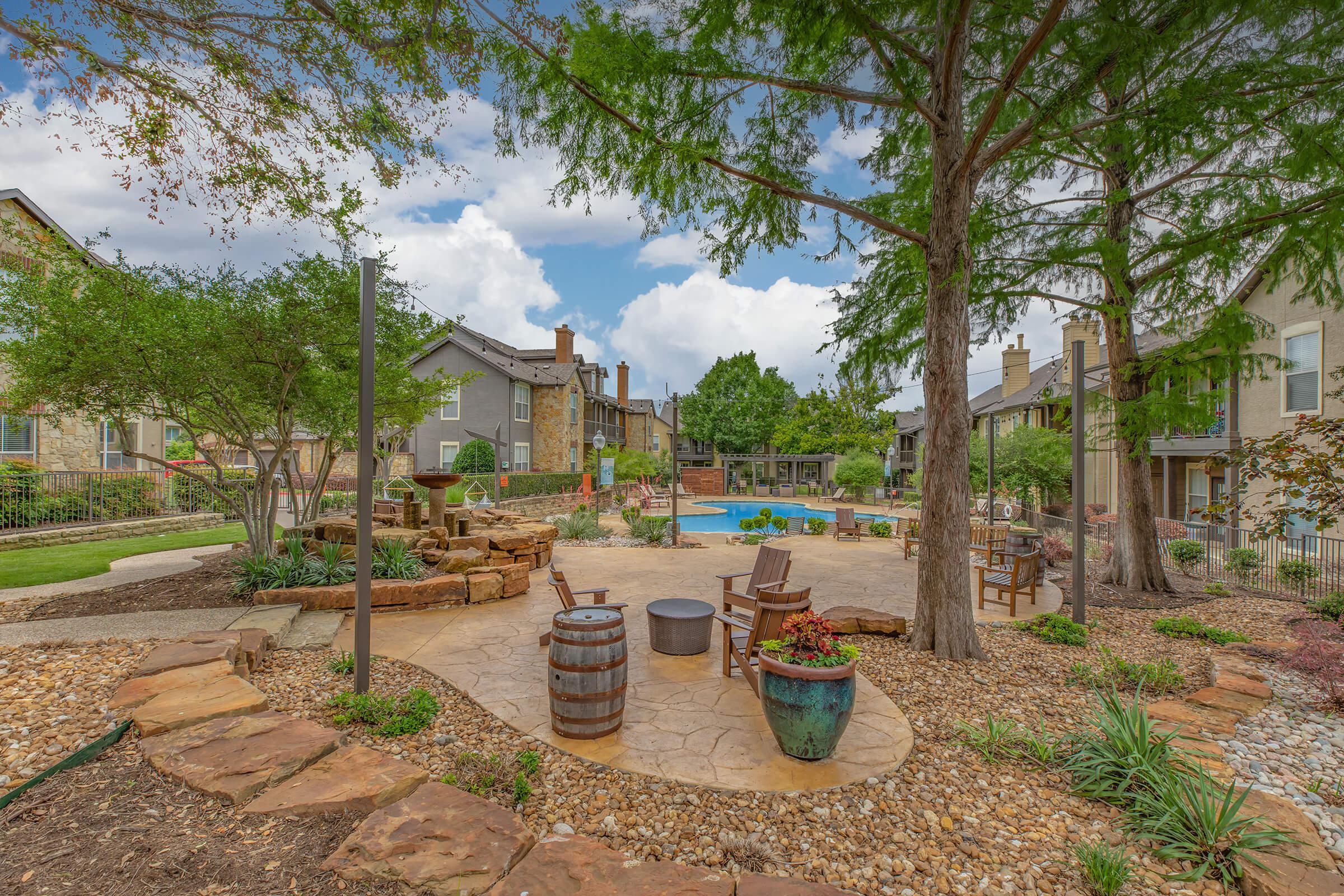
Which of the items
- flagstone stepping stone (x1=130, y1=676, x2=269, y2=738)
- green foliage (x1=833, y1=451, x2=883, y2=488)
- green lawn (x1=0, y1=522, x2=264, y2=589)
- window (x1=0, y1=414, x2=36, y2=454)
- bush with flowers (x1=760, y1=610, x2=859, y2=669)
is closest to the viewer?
flagstone stepping stone (x1=130, y1=676, x2=269, y2=738)

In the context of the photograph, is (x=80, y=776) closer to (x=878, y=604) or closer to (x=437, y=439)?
(x=878, y=604)

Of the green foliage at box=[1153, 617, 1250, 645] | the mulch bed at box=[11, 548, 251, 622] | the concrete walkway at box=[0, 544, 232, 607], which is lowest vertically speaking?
the green foliage at box=[1153, 617, 1250, 645]

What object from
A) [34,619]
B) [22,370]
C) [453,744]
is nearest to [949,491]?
[453,744]

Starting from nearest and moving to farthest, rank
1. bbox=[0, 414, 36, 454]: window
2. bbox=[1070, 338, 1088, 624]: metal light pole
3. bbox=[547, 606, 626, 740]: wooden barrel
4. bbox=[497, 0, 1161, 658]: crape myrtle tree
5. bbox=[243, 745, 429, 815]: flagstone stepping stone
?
1. bbox=[243, 745, 429, 815]: flagstone stepping stone
2. bbox=[547, 606, 626, 740]: wooden barrel
3. bbox=[497, 0, 1161, 658]: crape myrtle tree
4. bbox=[1070, 338, 1088, 624]: metal light pole
5. bbox=[0, 414, 36, 454]: window

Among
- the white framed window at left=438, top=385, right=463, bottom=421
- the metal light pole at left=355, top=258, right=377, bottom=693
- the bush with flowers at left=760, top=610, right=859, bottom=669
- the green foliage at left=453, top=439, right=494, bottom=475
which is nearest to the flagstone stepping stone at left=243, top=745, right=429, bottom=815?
the metal light pole at left=355, top=258, right=377, bottom=693

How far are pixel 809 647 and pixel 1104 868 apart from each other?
169 cm

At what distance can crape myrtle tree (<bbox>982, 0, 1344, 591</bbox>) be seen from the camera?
552 cm

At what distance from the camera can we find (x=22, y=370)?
20.2ft

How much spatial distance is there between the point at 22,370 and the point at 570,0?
23.3 ft

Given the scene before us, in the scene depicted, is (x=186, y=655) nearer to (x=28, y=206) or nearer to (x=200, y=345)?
(x=200, y=345)

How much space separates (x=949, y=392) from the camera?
5695 millimetres

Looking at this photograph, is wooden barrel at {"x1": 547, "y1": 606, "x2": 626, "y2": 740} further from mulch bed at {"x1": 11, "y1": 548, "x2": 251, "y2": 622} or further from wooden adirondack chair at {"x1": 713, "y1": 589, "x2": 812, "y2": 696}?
mulch bed at {"x1": 11, "y1": 548, "x2": 251, "y2": 622}

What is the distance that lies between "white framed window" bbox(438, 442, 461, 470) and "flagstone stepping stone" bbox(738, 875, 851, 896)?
26.2 meters

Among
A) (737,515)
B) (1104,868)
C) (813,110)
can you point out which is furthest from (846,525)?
(1104,868)
